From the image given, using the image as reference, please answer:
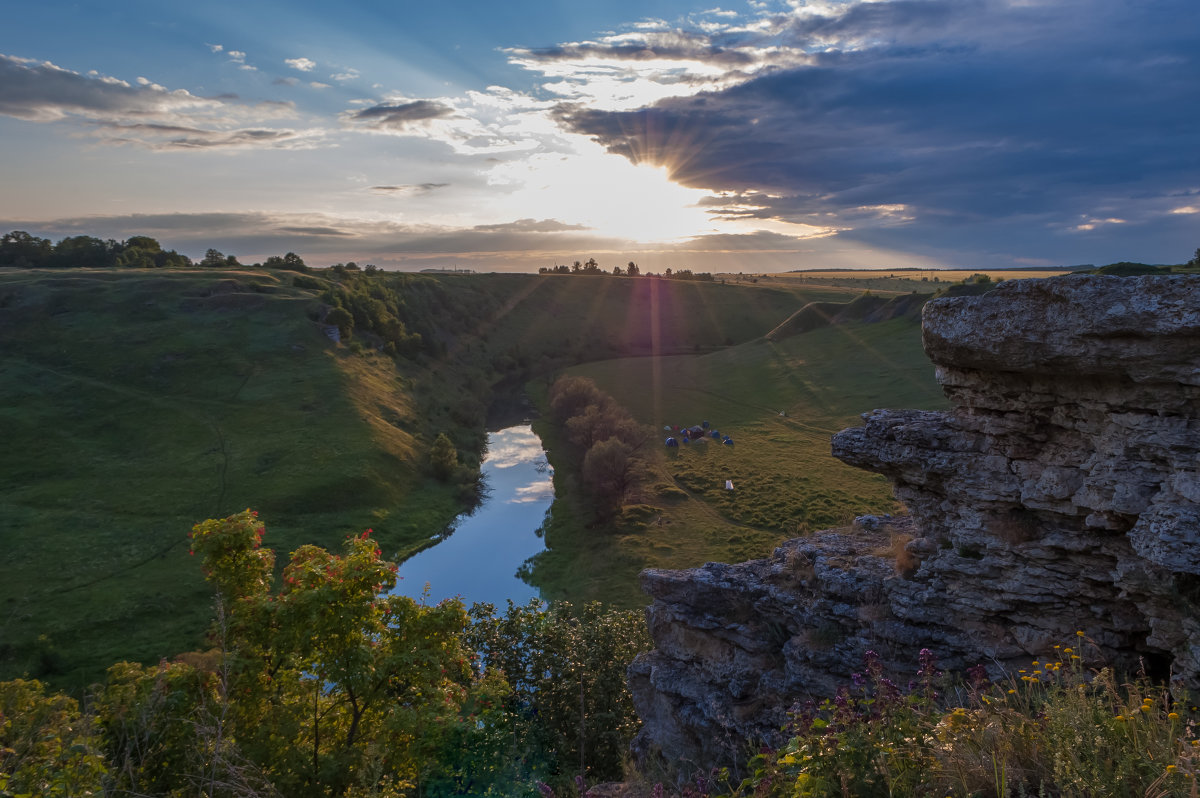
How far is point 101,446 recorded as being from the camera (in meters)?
58.8

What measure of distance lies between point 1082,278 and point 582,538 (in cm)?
4205

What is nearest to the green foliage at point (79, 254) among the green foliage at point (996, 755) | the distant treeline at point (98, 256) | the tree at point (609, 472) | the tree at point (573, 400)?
the distant treeline at point (98, 256)

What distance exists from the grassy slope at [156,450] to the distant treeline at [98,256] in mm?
31352

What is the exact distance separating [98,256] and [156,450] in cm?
10268

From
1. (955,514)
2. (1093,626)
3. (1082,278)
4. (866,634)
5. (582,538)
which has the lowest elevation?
(582,538)

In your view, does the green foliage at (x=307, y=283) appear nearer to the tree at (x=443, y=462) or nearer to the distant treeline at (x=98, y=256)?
the distant treeline at (x=98, y=256)

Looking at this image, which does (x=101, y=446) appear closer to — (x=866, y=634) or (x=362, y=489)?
(x=362, y=489)

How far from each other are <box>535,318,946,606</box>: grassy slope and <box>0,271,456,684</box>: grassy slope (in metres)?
18.7

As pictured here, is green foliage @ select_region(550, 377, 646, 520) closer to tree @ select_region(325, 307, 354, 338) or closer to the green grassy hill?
the green grassy hill

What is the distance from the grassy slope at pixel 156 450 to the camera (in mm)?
37750

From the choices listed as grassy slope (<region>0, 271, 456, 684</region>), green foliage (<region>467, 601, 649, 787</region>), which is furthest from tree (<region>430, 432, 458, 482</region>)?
green foliage (<region>467, 601, 649, 787</region>)

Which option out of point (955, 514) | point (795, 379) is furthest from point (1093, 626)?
point (795, 379)

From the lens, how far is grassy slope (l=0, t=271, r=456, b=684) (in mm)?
37750

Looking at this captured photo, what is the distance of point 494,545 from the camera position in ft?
171
